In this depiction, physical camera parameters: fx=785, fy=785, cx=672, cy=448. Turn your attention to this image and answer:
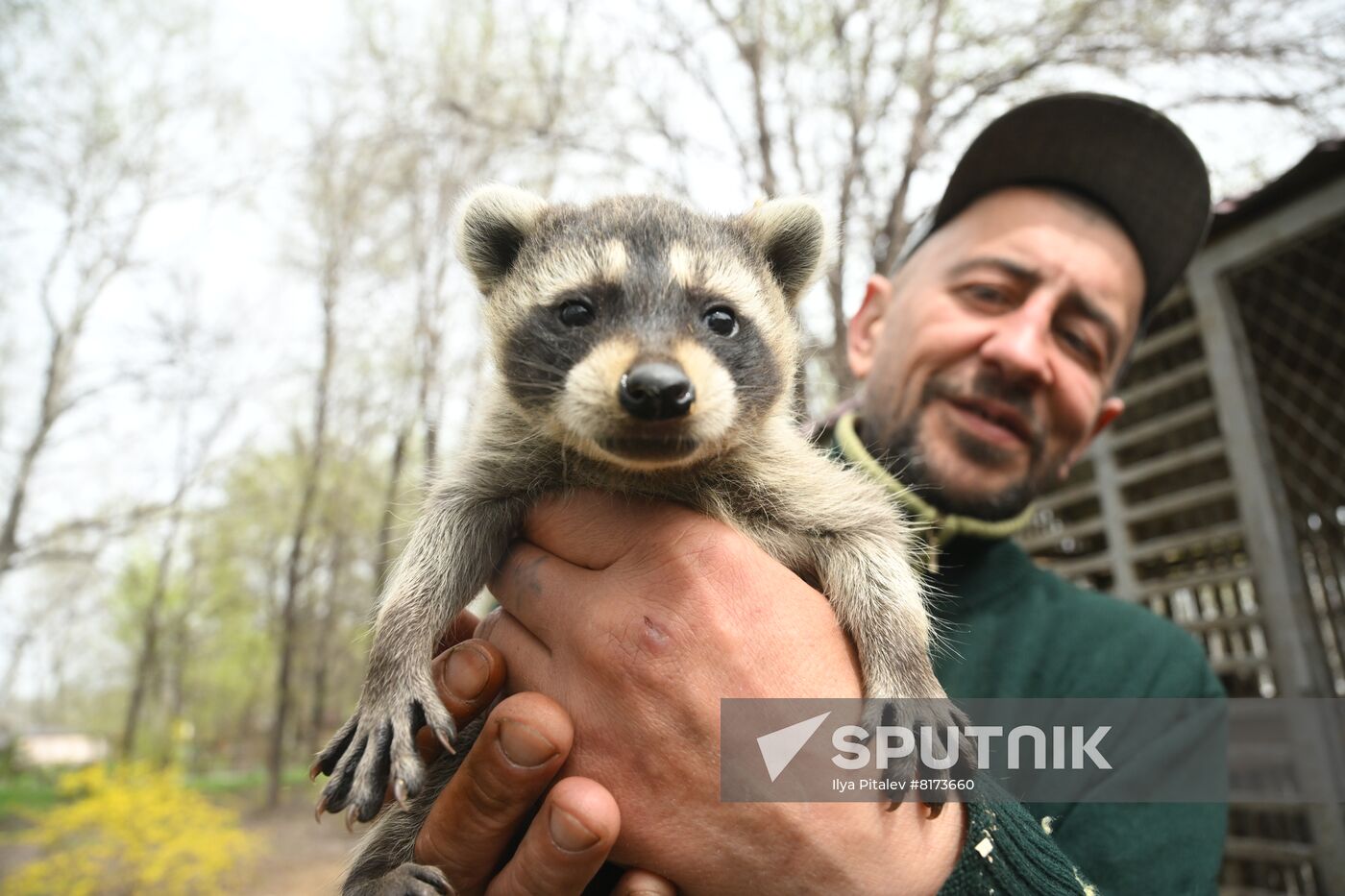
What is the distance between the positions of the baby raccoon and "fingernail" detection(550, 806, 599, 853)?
0.39 m

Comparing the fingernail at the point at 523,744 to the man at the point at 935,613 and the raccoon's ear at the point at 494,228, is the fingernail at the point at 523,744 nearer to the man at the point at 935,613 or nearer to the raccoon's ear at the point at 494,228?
the man at the point at 935,613

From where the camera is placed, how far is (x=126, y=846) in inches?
312

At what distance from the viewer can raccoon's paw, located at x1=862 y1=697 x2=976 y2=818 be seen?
5.62 feet

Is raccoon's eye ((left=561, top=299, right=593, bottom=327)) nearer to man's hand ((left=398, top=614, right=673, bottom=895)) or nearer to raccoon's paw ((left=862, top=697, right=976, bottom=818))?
man's hand ((left=398, top=614, right=673, bottom=895))

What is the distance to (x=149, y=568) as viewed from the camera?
48.6 feet

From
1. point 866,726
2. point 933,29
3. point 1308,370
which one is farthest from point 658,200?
point 1308,370

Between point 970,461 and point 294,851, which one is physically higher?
point 970,461

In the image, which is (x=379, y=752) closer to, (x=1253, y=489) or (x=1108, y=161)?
(x=1108, y=161)

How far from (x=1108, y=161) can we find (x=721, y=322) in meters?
1.99

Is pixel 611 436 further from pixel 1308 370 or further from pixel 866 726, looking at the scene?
pixel 1308 370

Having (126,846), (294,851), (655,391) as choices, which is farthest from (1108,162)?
(294,851)

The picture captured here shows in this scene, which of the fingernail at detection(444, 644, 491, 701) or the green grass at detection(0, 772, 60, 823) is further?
the green grass at detection(0, 772, 60, 823)

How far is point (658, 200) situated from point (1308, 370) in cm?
476

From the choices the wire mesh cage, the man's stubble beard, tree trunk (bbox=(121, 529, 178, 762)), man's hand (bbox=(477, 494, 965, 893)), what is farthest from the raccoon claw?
tree trunk (bbox=(121, 529, 178, 762))
